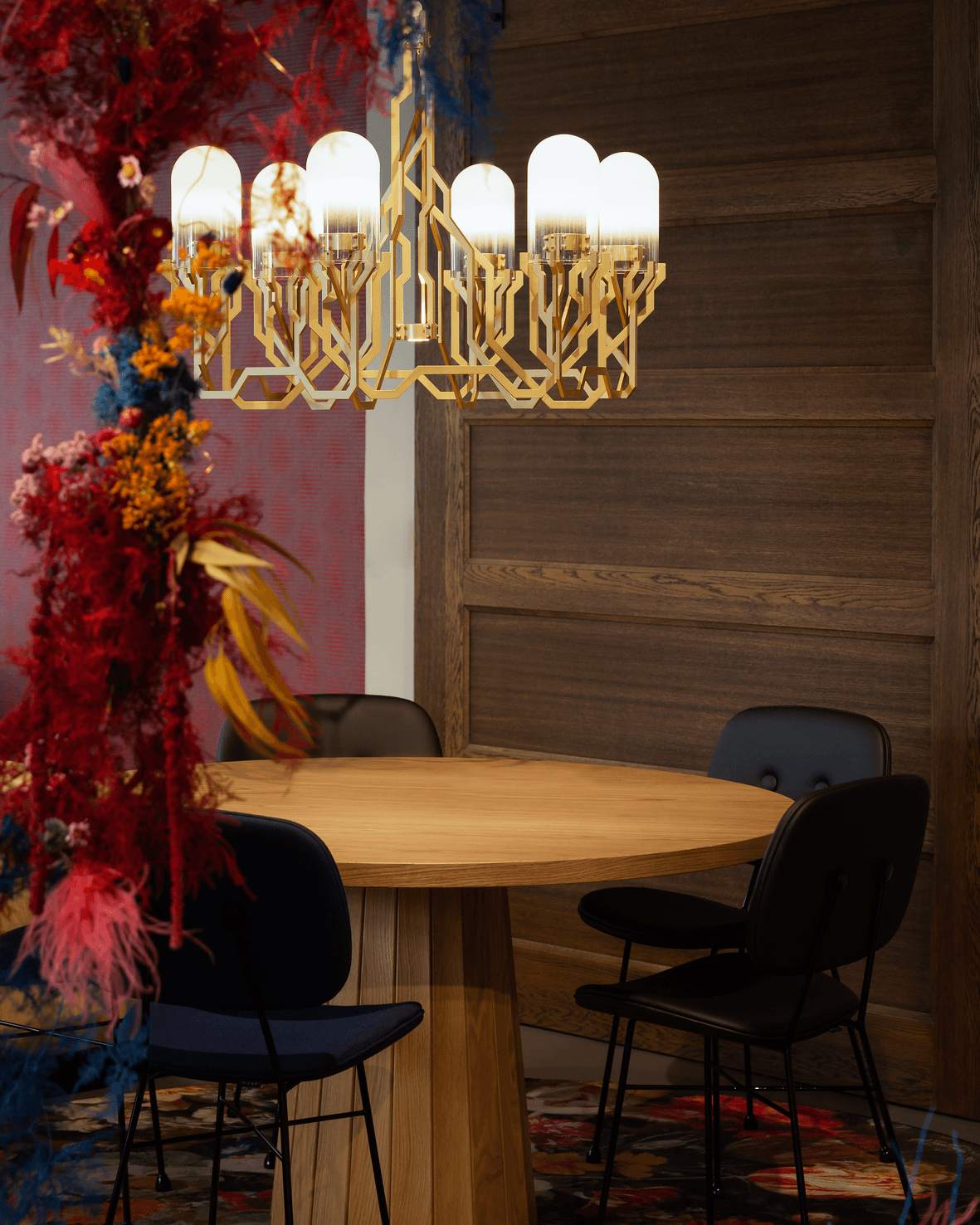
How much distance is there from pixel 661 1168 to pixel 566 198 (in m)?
1.91

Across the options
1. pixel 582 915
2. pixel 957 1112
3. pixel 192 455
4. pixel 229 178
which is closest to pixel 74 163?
pixel 192 455

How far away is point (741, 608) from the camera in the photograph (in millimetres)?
3514

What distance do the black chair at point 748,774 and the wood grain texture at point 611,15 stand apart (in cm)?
170

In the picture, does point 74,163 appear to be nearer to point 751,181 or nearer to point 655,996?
point 655,996

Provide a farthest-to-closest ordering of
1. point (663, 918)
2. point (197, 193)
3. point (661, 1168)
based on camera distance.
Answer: point (663, 918) → point (661, 1168) → point (197, 193)

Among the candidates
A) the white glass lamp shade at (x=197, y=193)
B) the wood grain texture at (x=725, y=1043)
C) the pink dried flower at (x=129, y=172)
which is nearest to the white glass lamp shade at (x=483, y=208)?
the white glass lamp shade at (x=197, y=193)

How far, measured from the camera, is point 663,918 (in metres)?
3.00

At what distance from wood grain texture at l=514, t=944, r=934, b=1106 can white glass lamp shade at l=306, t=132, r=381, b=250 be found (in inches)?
85.0

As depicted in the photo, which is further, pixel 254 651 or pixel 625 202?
pixel 625 202

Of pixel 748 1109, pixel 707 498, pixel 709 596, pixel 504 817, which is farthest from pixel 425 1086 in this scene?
pixel 707 498

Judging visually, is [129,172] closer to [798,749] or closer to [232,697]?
[232,697]

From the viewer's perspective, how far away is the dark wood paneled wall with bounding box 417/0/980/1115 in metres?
3.21

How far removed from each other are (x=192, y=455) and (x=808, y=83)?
302cm

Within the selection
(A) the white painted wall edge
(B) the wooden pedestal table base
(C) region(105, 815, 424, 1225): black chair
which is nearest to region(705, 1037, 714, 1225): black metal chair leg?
(B) the wooden pedestal table base
